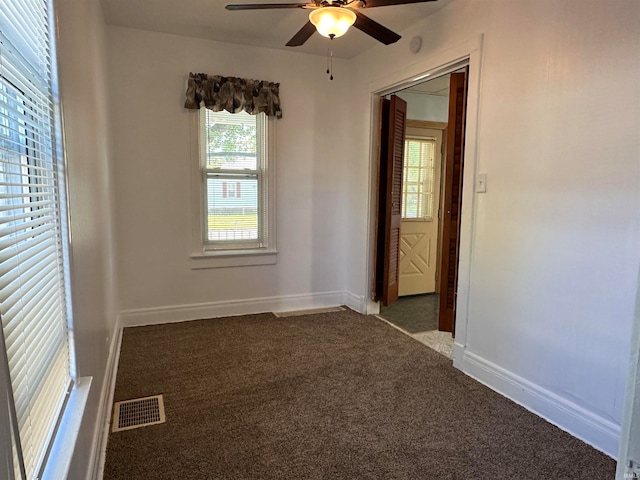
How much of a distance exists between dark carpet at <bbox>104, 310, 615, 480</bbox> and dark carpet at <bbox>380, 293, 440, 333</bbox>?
2.00ft

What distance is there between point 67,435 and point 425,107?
4.71 m

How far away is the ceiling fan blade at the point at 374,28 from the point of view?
240 centimetres

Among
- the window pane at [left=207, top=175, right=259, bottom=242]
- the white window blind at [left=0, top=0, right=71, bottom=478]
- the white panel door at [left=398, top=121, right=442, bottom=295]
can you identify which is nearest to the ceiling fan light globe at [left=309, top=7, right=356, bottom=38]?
the white window blind at [left=0, top=0, right=71, bottom=478]

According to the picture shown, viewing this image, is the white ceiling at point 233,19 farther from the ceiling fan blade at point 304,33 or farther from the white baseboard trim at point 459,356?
the white baseboard trim at point 459,356

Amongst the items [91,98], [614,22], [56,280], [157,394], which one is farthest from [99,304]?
[614,22]

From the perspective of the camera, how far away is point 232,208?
3.94 m

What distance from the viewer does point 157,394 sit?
2.45 metres

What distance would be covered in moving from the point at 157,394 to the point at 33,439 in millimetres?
1543

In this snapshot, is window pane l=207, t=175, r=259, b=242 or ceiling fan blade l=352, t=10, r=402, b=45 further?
window pane l=207, t=175, r=259, b=242

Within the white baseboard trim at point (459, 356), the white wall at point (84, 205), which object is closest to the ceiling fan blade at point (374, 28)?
the white wall at point (84, 205)

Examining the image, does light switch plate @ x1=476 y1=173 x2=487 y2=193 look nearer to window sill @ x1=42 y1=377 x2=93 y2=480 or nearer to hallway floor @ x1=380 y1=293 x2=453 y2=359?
hallway floor @ x1=380 y1=293 x2=453 y2=359

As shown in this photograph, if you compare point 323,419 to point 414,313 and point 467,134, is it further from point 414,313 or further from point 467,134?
point 414,313

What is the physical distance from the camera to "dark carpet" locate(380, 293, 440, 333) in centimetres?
387

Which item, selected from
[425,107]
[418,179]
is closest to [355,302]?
[418,179]
